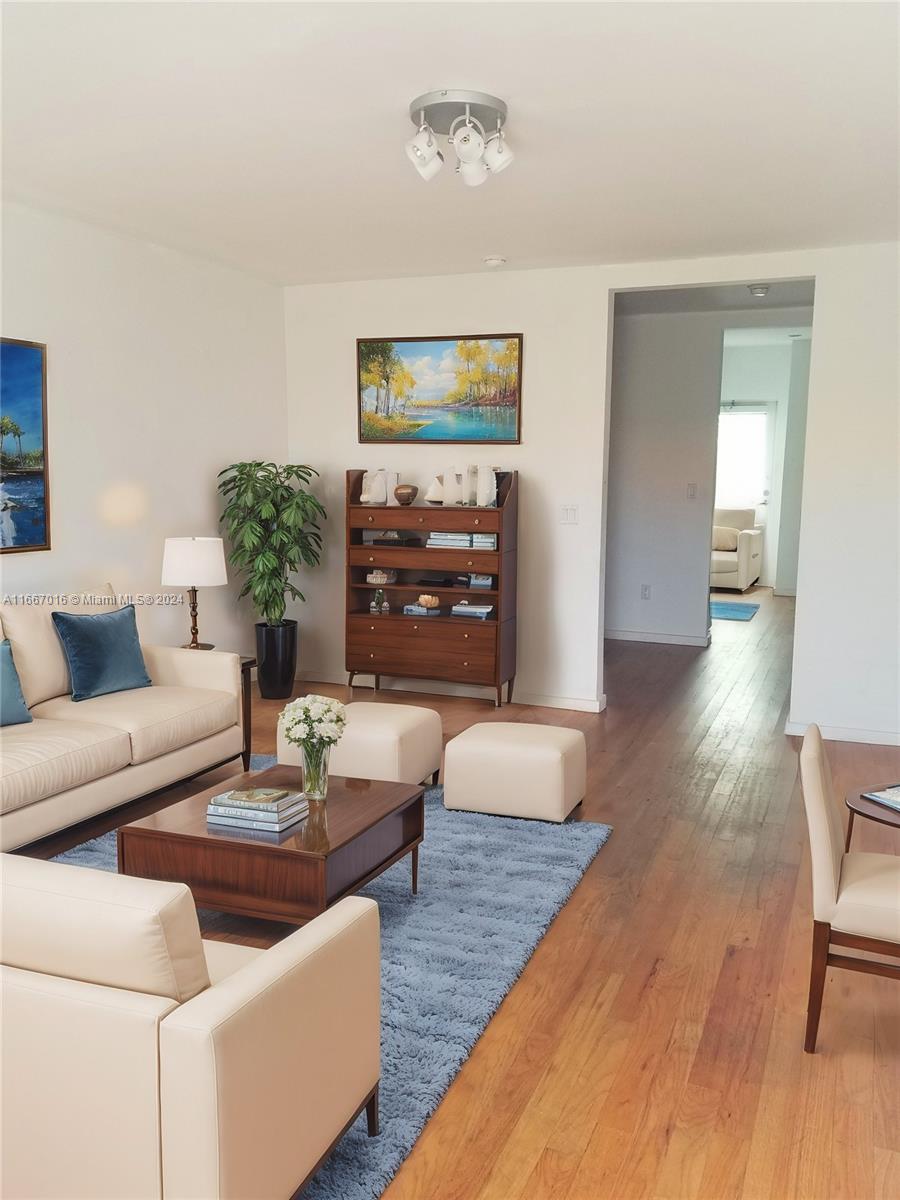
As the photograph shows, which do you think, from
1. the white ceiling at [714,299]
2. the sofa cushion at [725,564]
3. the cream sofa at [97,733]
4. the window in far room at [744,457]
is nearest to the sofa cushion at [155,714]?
the cream sofa at [97,733]

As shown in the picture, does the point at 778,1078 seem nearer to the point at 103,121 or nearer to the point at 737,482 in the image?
the point at 103,121

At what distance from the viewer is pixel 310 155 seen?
3.77m

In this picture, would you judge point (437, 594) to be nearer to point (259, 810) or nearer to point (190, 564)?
point (190, 564)

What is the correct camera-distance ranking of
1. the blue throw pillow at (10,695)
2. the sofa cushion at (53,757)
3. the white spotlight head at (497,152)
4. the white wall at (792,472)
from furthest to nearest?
the white wall at (792,472) → the blue throw pillow at (10,695) → the sofa cushion at (53,757) → the white spotlight head at (497,152)

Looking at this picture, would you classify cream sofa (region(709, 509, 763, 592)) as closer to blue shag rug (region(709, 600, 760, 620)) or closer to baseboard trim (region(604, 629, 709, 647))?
blue shag rug (region(709, 600, 760, 620))

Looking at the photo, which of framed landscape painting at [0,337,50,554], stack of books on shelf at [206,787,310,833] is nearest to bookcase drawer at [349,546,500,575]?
framed landscape painting at [0,337,50,554]

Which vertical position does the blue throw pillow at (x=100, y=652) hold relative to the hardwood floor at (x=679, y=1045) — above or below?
above

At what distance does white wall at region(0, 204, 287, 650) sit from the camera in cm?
471

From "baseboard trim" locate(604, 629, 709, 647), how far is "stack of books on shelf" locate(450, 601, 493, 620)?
279 cm

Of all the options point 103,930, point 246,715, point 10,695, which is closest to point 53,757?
point 10,695

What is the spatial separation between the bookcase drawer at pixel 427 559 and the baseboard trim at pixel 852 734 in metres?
1.95

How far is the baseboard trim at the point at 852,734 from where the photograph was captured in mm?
5465

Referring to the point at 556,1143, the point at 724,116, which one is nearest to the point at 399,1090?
the point at 556,1143

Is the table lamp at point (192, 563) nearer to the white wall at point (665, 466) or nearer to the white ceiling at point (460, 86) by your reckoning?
the white ceiling at point (460, 86)
